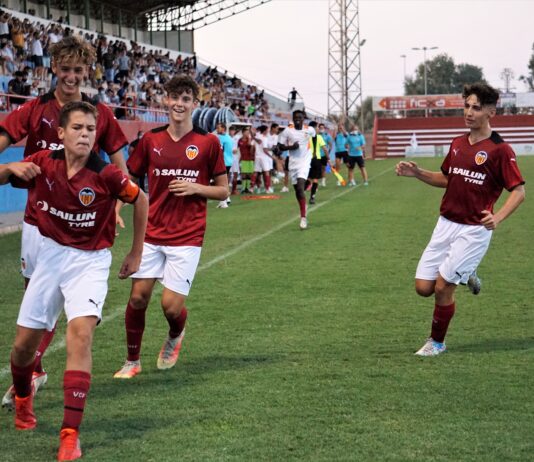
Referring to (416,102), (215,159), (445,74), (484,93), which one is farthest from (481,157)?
(445,74)

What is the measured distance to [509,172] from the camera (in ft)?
24.5

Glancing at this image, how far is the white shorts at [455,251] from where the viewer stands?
7527 millimetres

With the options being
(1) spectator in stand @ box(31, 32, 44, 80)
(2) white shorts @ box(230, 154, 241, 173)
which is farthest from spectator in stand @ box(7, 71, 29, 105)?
(2) white shorts @ box(230, 154, 241, 173)

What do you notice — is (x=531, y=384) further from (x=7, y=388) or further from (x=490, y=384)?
(x=7, y=388)

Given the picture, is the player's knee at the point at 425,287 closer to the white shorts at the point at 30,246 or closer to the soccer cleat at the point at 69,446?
the white shorts at the point at 30,246

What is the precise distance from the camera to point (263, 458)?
5035 millimetres

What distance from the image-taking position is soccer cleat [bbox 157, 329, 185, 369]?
23.9 feet

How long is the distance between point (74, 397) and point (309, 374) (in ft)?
7.26

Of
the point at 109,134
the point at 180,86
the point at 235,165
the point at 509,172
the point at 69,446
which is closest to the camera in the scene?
the point at 69,446

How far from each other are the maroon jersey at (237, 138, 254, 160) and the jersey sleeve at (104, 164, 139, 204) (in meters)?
22.9

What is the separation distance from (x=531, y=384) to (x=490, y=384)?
0.89 feet

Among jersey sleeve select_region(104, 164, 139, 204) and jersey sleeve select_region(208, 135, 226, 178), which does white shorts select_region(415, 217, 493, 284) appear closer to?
jersey sleeve select_region(208, 135, 226, 178)

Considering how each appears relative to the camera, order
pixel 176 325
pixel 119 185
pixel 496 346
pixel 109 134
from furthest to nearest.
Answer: pixel 496 346 < pixel 176 325 < pixel 109 134 < pixel 119 185

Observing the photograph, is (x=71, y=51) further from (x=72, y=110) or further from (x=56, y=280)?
(x=56, y=280)
